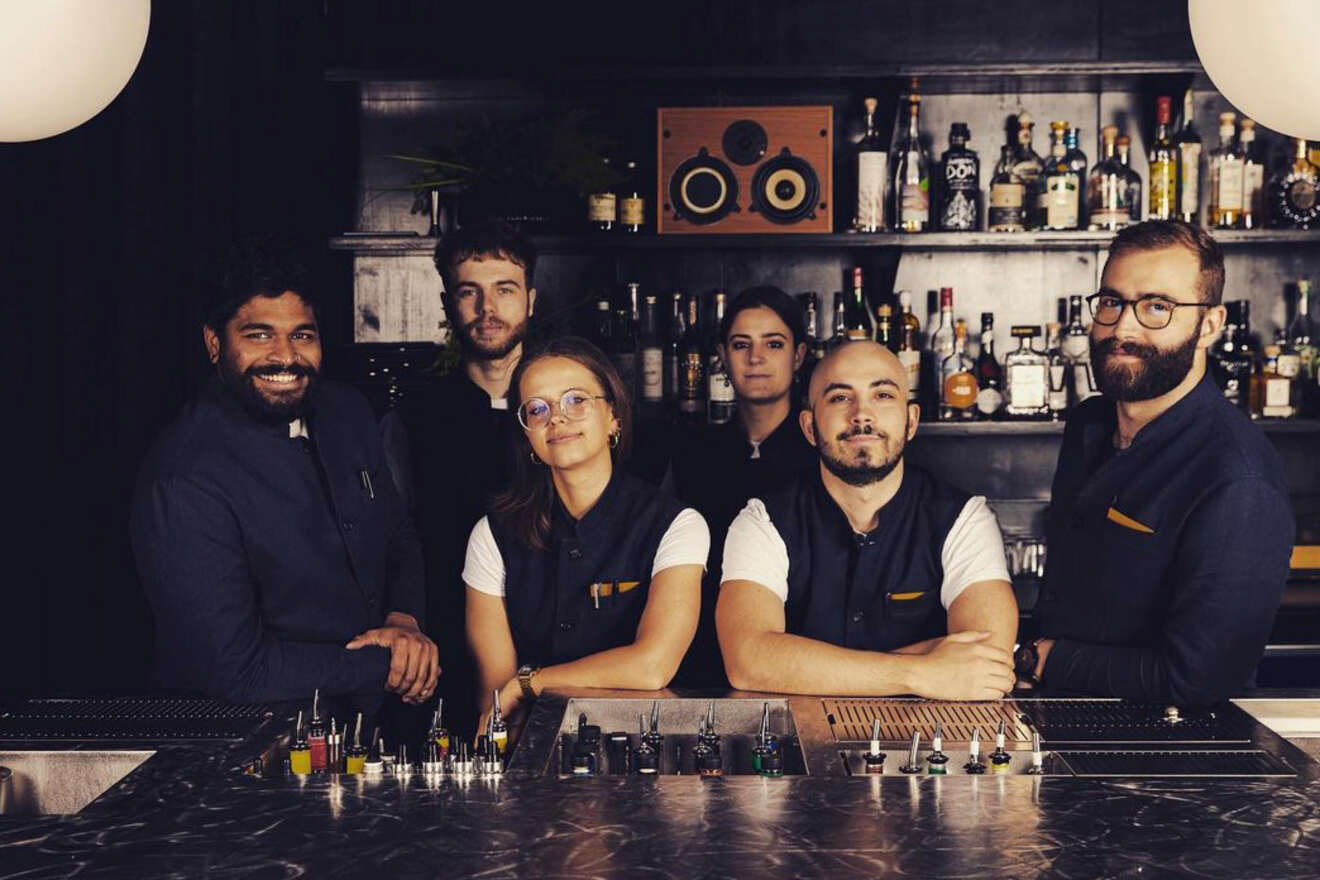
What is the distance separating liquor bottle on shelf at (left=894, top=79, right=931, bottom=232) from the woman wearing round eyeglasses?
4.63ft

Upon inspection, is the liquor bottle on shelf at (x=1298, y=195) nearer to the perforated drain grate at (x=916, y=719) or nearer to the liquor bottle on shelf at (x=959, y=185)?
the liquor bottle on shelf at (x=959, y=185)

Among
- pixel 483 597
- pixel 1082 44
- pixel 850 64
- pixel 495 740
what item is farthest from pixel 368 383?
pixel 1082 44

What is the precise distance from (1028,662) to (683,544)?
56 cm

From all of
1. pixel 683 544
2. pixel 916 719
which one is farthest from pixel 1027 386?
pixel 916 719

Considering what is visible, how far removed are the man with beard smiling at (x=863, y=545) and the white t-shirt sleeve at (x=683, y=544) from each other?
0.19ft

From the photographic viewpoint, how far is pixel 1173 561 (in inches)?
76.7

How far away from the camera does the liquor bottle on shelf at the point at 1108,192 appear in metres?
3.35

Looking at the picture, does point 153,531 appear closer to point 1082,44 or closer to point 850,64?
point 850,64

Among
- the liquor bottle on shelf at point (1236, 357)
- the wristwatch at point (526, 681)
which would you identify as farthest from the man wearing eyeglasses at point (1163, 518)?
the liquor bottle on shelf at point (1236, 357)

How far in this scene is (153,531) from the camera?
2.09 m

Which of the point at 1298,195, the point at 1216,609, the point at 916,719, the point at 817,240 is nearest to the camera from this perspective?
the point at 916,719

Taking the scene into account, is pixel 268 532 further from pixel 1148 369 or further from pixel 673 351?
pixel 673 351

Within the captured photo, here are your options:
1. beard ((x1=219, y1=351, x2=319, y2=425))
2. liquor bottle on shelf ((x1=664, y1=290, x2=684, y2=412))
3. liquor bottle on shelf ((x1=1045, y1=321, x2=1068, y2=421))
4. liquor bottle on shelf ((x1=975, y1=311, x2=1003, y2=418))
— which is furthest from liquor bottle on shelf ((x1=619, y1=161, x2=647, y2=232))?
beard ((x1=219, y1=351, x2=319, y2=425))

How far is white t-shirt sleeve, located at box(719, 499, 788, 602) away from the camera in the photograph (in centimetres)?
215
